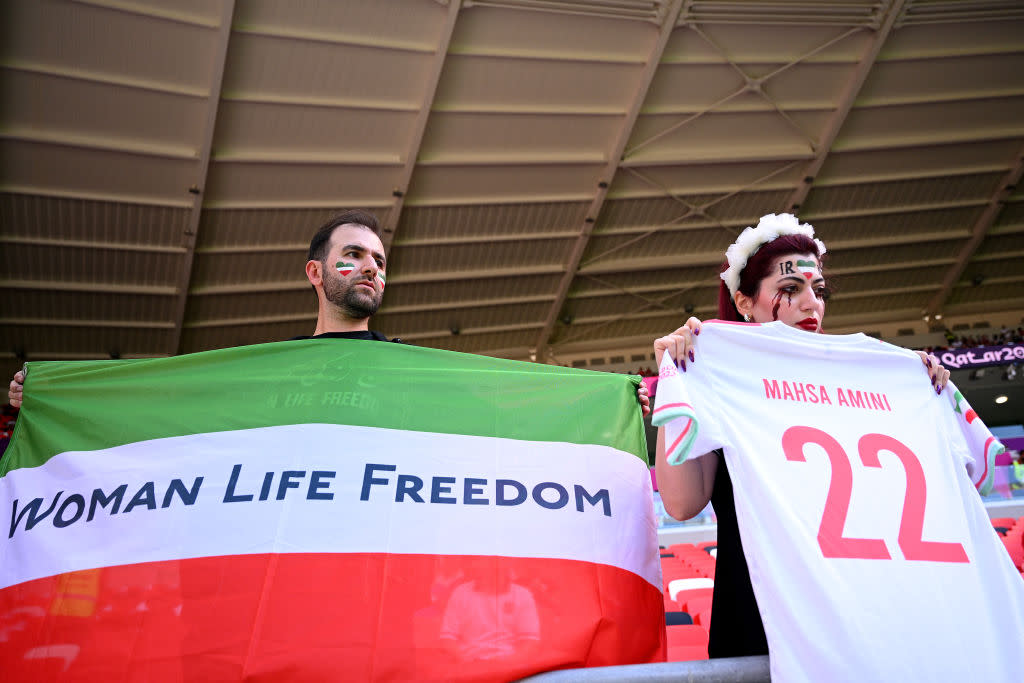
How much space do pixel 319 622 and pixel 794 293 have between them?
1.63 meters

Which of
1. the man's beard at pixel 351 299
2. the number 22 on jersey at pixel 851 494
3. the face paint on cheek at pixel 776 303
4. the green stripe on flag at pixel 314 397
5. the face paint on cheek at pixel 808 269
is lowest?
the number 22 on jersey at pixel 851 494

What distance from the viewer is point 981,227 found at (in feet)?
64.3

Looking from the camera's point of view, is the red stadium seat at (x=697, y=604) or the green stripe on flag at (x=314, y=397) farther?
the red stadium seat at (x=697, y=604)

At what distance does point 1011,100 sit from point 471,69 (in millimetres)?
12297

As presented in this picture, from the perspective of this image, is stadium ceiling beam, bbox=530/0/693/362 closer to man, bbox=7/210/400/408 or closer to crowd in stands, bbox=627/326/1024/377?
crowd in stands, bbox=627/326/1024/377

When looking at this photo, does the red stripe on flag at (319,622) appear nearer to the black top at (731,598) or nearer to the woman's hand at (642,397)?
the black top at (731,598)

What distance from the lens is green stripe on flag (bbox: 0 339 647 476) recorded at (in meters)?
2.15

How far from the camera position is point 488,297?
1944cm

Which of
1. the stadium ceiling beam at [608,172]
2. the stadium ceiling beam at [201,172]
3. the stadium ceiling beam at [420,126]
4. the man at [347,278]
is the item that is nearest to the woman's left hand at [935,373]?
the man at [347,278]

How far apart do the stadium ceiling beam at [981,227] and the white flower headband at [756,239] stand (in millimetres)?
19542

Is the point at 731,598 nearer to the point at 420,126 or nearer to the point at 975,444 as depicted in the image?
the point at 975,444

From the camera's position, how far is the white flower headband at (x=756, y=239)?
90.7 inches

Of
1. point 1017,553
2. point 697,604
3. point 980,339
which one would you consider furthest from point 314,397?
point 980,339

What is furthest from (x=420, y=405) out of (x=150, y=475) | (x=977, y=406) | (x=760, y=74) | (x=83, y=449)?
(x=977, y=406)
